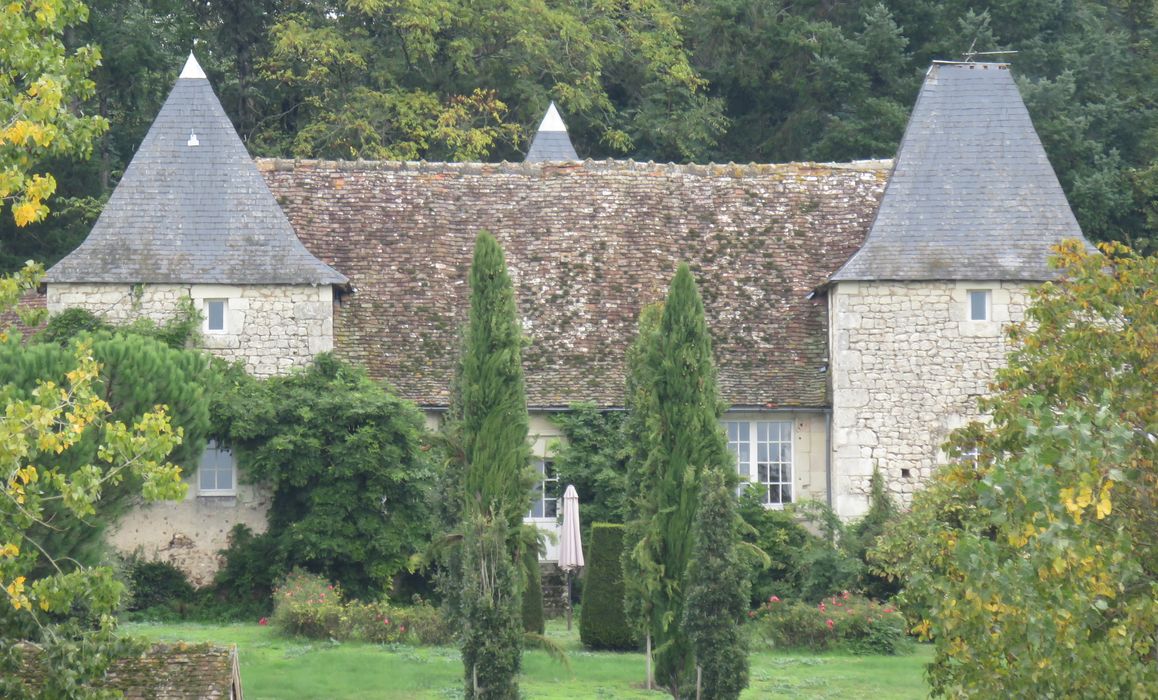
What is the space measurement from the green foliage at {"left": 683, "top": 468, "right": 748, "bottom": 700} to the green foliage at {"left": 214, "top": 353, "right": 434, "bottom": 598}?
23.7 ft

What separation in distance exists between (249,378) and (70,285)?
9.96 ft

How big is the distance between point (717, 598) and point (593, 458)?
26.8ft

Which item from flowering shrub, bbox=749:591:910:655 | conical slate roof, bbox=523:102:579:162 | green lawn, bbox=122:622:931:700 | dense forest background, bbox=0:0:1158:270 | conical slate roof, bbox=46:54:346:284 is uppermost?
dense forest background, bbox=0:0:1158:270

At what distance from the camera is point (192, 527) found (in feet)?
91.6

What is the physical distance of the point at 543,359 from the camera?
97.3ft

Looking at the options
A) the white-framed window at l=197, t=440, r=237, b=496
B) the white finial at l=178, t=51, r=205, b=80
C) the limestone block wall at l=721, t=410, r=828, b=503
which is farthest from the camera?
the white finial at l=178, t=51, r=205, b=80

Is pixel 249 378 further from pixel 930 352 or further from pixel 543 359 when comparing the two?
pixel 930 352

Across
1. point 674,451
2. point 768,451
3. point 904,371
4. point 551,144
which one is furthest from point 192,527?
point 551,144

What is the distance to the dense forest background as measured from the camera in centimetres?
3950

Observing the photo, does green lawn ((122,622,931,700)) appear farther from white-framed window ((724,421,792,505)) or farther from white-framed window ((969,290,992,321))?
white-framed window ((969,290,992,321))

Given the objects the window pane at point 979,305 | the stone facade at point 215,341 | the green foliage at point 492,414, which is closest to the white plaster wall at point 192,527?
the stone facade at point 215,341

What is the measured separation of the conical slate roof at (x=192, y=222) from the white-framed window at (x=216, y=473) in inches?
102

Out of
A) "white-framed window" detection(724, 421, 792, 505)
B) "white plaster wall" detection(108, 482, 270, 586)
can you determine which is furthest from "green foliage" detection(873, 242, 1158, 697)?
"white plaster wall" detection(108, 482, 270, 586)

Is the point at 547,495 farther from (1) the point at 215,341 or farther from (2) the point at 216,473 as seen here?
(1) the point at 215,341
